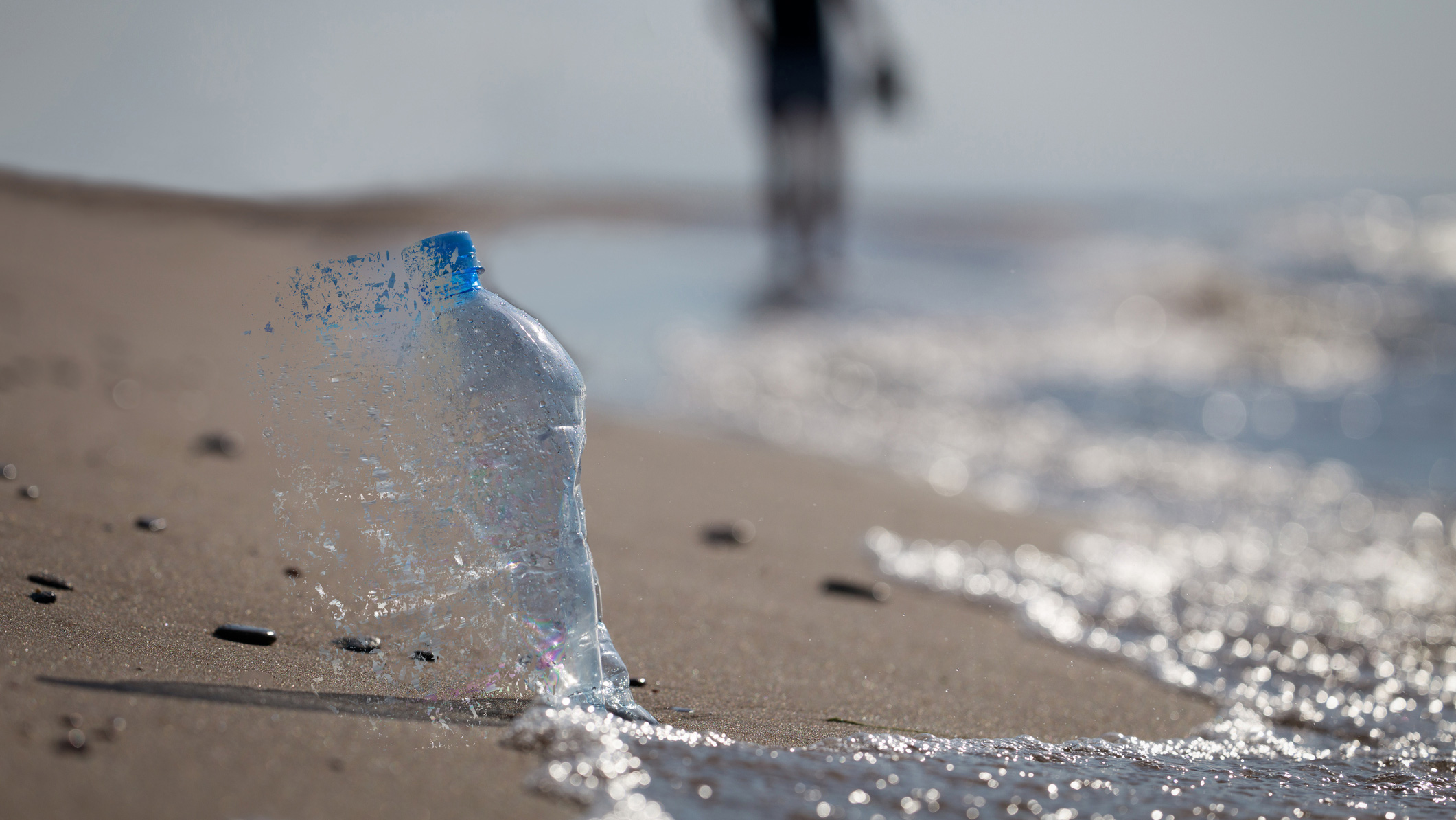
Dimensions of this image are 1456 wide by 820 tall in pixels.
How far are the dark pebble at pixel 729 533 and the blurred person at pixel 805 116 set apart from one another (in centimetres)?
465

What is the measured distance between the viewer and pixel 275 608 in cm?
199

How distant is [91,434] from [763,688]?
6.50 feet

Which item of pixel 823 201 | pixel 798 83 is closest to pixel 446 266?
pixel 798 83

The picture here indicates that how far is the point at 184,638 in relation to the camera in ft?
5.84

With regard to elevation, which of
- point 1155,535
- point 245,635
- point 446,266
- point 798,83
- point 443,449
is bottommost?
point 245,635

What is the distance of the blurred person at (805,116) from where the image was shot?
25.5ft

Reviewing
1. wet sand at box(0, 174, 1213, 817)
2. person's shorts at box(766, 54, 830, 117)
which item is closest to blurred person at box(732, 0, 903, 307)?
person's shorts at box(766, 54, 830, 117)

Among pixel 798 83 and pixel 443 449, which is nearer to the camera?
pixel 443 449

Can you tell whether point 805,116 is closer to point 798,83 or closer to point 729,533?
point 798,83

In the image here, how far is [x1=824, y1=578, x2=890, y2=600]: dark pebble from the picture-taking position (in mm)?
2674

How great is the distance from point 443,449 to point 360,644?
15.1 inches

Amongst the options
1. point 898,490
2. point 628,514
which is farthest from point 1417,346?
point 628,514

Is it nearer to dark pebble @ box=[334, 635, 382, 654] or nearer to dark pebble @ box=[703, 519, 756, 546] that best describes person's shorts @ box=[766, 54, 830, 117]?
dark pebble @ box=[703, 519, 756, 546]

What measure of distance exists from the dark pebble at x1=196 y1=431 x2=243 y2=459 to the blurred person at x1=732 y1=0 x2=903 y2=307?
16.4ft
